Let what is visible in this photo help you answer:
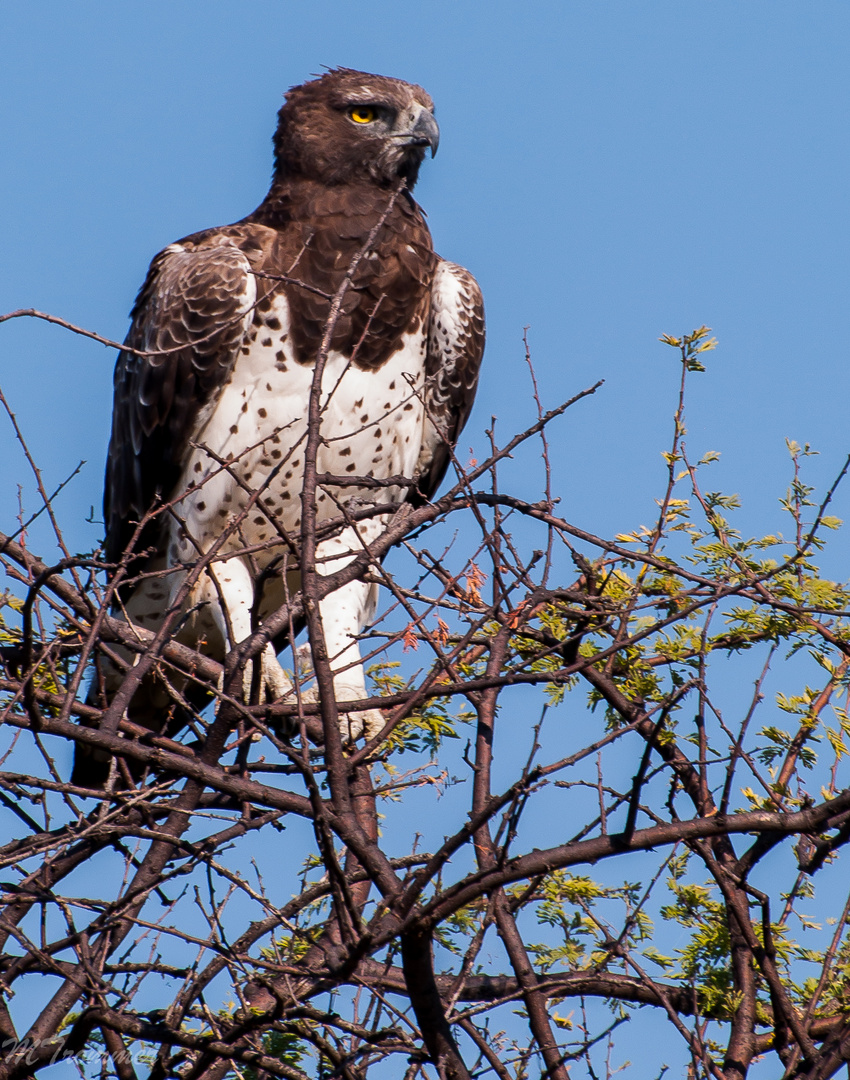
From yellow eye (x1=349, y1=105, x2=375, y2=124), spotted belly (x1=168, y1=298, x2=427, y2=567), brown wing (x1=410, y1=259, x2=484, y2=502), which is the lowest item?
spotted belly (x1=168, y1=298, x2=427, y2=567)

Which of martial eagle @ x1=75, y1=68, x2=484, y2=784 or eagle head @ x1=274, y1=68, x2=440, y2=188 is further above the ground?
eagle head @ x1=274, y1=68, x2=440, y2=188

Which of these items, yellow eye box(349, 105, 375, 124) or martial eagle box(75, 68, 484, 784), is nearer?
martial eagle box(75, 68, 484, 784)

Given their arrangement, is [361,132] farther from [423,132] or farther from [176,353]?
[176,353]

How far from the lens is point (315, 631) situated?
10.1 feet

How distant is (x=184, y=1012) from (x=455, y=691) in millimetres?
1026

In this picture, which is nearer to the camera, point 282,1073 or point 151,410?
point 282,1073

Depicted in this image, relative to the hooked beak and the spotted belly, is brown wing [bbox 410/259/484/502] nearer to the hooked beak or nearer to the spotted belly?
the spotted belly

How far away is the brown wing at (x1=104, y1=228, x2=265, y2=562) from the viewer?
6117 millimetres

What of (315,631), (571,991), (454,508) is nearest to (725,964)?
(571,991)

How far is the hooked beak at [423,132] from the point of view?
266 inches

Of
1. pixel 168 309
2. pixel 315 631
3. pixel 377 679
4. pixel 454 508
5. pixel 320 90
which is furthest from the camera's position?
pixel 320 90

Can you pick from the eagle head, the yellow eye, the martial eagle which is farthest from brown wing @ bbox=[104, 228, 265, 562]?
the yellow eye

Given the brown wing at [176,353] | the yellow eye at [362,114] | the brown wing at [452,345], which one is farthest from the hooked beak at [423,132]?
the brown wing at [176,353]

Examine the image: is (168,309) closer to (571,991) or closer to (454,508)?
(454,508)
